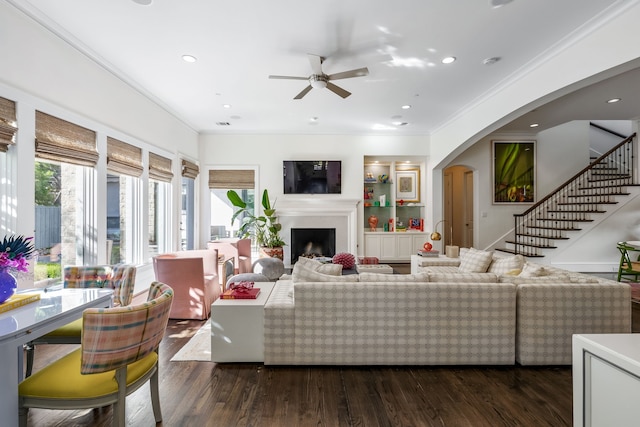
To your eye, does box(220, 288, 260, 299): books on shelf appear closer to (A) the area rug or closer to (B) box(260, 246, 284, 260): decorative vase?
(A) the area rug

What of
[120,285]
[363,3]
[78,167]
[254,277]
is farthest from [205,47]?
[254,277]

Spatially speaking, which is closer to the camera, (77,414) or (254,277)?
(77,414)

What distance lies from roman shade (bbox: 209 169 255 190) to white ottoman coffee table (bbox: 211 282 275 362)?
4697mm

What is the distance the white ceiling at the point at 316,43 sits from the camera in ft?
8.93

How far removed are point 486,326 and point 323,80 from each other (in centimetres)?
306

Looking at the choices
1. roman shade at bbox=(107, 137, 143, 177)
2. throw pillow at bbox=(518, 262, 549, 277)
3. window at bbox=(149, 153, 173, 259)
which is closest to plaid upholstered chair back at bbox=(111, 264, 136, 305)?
roman shade at bbox=(107, 137, 143, 177)

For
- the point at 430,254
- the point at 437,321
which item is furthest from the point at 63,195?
the point at 430,254

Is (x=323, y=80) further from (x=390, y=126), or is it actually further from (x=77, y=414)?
(x=77, y=414)

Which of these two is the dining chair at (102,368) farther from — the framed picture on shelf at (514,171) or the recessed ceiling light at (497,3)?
the framed picture on shelf at (514,171)

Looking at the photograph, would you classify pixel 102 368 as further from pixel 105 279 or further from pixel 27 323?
pixel 105 279

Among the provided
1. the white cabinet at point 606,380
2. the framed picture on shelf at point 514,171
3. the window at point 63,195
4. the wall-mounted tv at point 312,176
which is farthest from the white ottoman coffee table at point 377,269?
the framed picture on shelf at point 514,171

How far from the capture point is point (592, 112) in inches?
214

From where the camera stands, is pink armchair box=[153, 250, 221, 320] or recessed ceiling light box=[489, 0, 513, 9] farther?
pink armchair box=[153, 250, 221, 320]

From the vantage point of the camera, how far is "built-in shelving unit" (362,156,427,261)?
730cm
